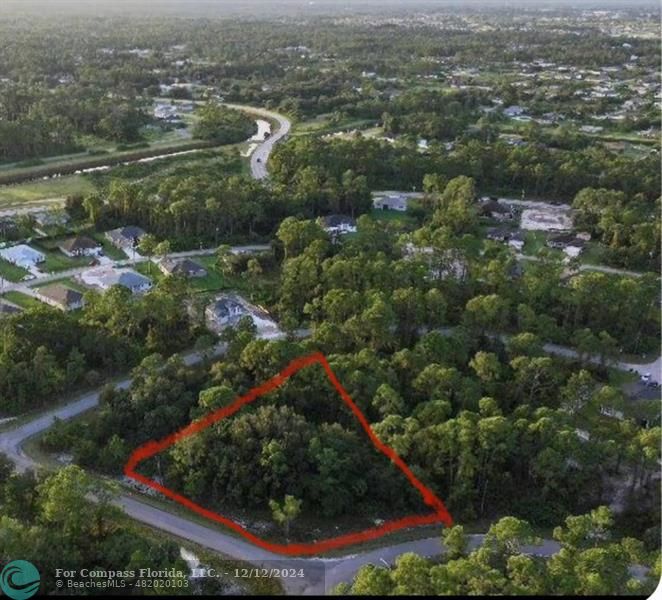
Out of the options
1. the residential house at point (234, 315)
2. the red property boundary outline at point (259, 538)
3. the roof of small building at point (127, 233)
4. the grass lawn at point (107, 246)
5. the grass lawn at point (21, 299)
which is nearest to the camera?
the red property boundary outline at point (259, 538)

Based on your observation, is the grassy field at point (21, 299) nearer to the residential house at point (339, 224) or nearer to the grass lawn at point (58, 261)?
the grass lawn at point (58, 261)

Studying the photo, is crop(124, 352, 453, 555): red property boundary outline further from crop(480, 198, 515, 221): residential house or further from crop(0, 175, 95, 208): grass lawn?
crop(0, 175, 95, 208): grass lawn

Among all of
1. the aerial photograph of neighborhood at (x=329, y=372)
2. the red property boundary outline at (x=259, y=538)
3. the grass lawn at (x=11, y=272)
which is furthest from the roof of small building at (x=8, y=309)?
the red property boundary outline at (x=259, y=538)

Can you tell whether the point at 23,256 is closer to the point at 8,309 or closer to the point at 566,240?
the point at 8,309

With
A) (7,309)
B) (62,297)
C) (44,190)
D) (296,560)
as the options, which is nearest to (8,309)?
(7,309)

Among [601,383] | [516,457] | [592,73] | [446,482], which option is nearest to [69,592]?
[446,482]

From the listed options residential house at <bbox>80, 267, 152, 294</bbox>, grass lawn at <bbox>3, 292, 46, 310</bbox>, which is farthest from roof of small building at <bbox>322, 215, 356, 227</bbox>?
grass lawn at <bbox>3, 292, 46, 310</bbox>
